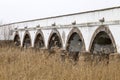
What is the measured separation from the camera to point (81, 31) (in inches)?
752

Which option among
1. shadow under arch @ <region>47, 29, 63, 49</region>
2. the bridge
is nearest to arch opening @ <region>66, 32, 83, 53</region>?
the bridge

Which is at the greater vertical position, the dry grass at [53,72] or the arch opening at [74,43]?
the arch opening at [74,43]

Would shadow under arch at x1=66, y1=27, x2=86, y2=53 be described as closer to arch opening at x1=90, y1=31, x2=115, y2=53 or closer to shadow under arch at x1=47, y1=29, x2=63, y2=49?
shadow under arch at x1=47, y1=29, x2=63, y2=49

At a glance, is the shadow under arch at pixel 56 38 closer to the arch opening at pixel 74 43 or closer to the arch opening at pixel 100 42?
the arch opening at pixel 74 43

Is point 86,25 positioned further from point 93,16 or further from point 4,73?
point 4,73

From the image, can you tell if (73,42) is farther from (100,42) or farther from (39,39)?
(39,39)

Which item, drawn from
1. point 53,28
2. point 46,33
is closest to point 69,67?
point 53,28

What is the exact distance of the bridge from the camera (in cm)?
1486

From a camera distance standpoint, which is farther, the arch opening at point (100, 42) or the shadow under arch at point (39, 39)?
the shadow under arch at point (39, 39)

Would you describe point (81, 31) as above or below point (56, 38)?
above

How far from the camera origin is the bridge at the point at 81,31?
14.9m

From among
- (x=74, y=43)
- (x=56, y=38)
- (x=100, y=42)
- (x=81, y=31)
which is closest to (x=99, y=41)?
(x=100, y=42)

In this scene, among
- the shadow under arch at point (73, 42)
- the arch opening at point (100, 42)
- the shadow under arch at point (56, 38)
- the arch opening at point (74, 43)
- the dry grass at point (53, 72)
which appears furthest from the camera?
the shadow under arch at point (56, 38)

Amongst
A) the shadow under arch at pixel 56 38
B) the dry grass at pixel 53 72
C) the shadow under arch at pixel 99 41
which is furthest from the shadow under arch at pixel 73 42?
the dry grass at pixel 53 72
